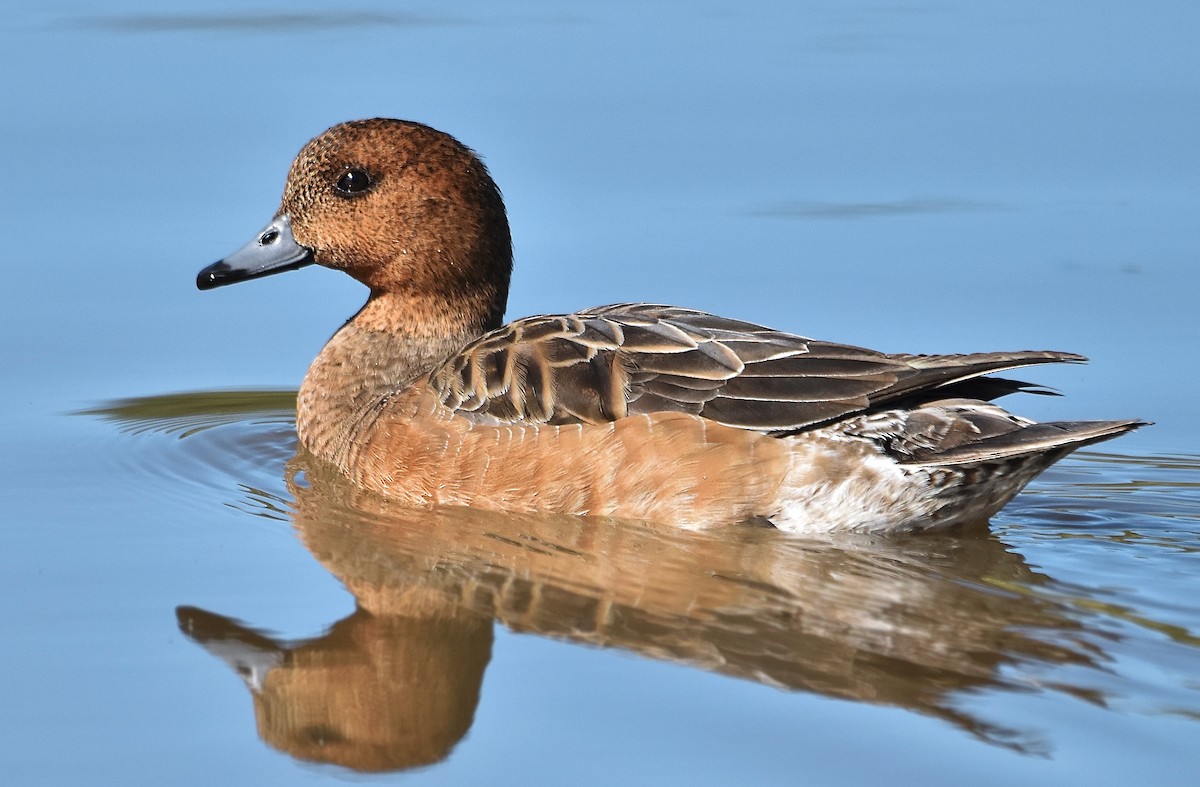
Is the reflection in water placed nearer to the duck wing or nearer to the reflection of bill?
the reflection of bill

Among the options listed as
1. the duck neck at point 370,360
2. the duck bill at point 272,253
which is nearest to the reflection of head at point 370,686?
the duck neck at point 370,360

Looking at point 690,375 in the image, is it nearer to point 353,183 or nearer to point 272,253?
point 353,183

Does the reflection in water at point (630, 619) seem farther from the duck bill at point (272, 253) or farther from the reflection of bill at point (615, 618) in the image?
the duck bill at point (272, 253)

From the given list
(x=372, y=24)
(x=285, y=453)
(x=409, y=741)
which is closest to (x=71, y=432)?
(x=285, y=453)

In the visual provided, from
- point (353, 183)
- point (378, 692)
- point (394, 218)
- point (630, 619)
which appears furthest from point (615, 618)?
point (353, 183)

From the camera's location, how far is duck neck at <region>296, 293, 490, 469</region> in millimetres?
7754

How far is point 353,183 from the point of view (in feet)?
25.8

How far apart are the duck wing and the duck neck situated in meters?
0.70

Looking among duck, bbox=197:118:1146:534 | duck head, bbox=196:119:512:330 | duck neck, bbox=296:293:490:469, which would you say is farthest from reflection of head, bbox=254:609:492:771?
duck head, bbox=196:119:512:330

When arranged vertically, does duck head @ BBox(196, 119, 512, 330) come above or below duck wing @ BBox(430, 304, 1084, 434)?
above

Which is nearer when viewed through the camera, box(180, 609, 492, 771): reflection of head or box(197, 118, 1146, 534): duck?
box(180, 609, 492, 771): reflection of head

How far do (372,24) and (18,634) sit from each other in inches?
272

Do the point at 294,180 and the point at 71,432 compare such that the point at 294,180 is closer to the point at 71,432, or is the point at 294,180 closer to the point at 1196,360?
the point at 71,432

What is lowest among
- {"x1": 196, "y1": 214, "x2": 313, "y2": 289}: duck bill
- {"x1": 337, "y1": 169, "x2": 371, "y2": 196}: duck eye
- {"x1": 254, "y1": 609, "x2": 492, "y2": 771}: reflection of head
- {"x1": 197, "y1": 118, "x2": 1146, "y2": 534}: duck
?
{"x1": 254, "y1": 609, "x2": 492, "y2": 771}: reflection of head
